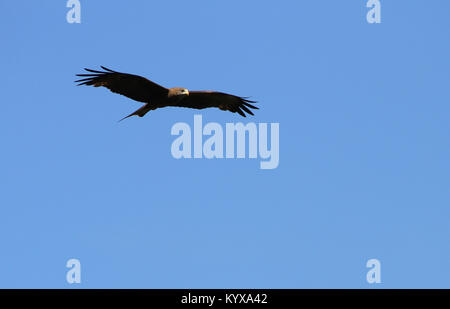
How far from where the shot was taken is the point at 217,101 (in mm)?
18297

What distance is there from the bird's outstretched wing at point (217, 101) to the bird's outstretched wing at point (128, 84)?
1275 mm

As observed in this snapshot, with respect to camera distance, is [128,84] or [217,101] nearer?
[128,84]

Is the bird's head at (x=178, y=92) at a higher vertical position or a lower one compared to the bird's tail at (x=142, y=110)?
higher

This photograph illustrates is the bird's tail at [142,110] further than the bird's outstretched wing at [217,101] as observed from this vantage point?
No

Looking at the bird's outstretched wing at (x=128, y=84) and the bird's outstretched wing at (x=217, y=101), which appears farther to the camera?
the bird's outstretched wing at (x=217, y=101)

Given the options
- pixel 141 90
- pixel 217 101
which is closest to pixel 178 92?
pixel 141 90

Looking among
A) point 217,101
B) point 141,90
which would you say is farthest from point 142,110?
point 217,101

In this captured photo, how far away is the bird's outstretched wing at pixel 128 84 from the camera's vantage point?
1536 cm

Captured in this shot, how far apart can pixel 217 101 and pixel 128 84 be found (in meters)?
3.28

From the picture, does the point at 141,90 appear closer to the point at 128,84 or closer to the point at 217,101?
the point at 128,84

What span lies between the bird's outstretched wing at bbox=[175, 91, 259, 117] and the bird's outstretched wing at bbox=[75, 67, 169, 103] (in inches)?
50.2

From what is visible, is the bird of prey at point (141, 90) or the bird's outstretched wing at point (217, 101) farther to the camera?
the bird's outstretched wing at point (217, 101)

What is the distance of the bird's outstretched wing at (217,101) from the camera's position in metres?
17.6
